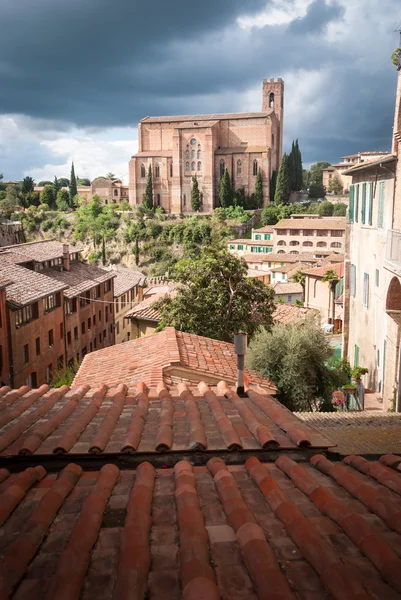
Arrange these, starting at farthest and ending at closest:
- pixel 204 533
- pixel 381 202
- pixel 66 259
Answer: pixel 66 259 < pixel 381 202 < pixel 204 533

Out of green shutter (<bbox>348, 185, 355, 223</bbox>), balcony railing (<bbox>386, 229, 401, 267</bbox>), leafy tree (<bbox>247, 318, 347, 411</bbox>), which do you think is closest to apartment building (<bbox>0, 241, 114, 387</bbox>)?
leafy tree (<bbox>247, 318, 347, 411</bbox>)

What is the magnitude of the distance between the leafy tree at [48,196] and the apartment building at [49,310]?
71510 mm

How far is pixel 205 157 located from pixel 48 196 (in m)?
34.0

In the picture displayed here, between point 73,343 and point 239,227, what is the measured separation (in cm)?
6092

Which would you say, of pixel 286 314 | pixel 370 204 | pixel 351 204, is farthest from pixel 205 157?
pixel 370 204

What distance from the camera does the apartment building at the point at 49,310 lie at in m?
23.7

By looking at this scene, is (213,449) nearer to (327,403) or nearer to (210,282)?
(327,403)

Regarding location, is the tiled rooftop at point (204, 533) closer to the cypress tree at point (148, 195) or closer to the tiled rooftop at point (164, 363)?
the tiled rooftop at point (164, 363)

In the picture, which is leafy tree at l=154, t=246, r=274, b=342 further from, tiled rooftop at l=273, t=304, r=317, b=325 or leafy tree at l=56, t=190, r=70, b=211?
leafy tree at l=56, t=190, r=70, b=211

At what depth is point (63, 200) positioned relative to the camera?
342 feet

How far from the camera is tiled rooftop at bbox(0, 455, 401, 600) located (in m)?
2.63

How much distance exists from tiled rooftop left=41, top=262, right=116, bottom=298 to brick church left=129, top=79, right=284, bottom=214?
208ft

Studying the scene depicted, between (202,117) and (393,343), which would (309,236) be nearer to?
(202,117)

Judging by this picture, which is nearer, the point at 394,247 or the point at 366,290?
the point at 394,247
